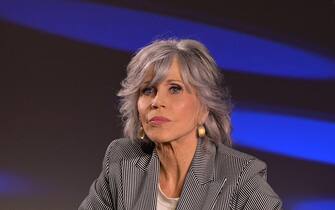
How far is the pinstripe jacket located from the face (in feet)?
0.31

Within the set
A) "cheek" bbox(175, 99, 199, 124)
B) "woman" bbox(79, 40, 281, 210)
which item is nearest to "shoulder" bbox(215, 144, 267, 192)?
"woman" bbox(79, 40, 281, 210)

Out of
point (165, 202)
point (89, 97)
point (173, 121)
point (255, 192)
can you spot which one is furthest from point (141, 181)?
point (89, 97)

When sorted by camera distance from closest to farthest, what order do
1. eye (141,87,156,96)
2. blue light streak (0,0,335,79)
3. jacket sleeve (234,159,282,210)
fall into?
jacket sleeve (234,159,282,210) < eye (141,87,156,96) < blue light streak (0,0,335,79)

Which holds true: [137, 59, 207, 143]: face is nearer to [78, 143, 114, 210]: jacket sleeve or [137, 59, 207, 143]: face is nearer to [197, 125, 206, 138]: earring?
[197, 125, 206, 138]: earring

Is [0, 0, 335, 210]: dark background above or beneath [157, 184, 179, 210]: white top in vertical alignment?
above

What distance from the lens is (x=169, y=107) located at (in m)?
1.30

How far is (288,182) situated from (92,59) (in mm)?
903

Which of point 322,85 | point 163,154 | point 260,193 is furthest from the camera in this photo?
point 322,85

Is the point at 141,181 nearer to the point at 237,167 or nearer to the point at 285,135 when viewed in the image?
the point at 237,167

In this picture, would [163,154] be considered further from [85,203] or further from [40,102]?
[40,102]

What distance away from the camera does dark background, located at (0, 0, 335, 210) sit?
2242mm

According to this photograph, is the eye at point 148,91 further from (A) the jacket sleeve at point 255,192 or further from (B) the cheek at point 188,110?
(A) the jacket sleeve at point 255,192

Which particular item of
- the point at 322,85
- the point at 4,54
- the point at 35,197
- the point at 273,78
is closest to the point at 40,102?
the point at 4,54

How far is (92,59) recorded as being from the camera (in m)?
2.29
